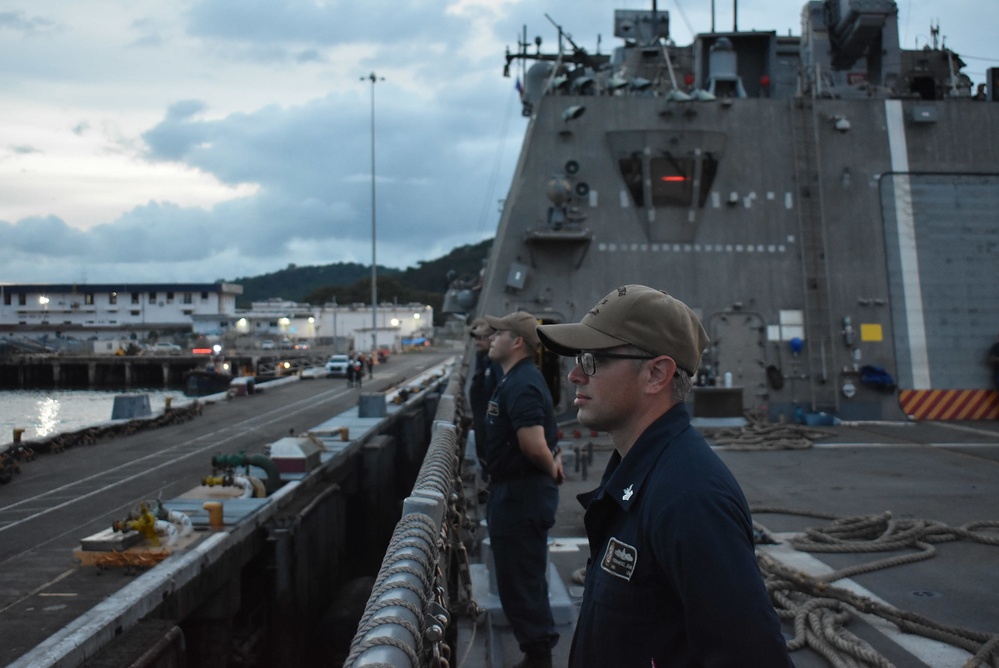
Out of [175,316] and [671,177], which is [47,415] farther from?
[175,316]

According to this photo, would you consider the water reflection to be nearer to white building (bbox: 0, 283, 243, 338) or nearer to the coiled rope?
the coiled rope

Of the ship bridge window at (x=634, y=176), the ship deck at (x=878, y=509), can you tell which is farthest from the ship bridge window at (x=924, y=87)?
the ship deck at (x=878, y=509)

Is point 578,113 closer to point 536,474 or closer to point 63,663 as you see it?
point 536,474

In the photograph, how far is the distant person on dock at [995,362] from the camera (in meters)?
13.9

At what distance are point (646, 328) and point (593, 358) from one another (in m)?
0.17

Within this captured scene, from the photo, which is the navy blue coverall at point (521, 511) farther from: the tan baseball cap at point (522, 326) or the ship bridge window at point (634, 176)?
the ship bridge window at point (634, 176)

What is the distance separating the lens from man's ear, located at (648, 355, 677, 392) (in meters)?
2.10

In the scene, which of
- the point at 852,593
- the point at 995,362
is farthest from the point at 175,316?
the point at 852,593

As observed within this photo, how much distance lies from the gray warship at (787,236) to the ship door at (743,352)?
0.02 m

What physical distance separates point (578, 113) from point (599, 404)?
1225cm

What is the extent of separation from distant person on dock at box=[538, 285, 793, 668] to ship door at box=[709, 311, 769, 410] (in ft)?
39.6

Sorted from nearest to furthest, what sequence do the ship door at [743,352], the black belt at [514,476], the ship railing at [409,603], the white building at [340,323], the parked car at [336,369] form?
1. the ship railing at [409,603]
2. the black belt at [514,476]
3. the ship door at [743,352]
4. the parked car at [336,369]
5. the white building at [340,323]

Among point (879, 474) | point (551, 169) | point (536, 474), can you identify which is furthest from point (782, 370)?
point (536, 474)

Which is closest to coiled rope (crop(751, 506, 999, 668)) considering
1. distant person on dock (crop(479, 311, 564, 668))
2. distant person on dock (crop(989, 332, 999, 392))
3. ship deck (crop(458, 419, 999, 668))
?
ship deck (crop(458, 419, 999, 668))
